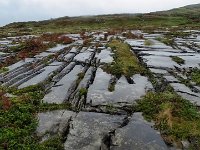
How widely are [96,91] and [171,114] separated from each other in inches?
202

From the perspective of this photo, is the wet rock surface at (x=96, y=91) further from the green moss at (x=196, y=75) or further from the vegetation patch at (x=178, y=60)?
the green moss at (x=196, y=75)

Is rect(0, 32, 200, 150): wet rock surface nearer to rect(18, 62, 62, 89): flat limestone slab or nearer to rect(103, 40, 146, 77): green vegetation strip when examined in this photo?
rect(18, 62, 62, 89): flat limestone slab

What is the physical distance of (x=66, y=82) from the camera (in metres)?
22.9

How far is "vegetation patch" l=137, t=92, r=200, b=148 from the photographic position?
1491 centimetres

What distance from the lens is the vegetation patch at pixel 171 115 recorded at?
14.9 m

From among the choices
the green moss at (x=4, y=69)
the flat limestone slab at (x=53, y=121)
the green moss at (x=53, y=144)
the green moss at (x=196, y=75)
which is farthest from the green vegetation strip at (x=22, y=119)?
the green moss at (x=196, y=75)

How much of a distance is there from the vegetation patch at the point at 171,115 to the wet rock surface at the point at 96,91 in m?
0.57

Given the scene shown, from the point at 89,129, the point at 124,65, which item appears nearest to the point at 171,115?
the point at 89,129

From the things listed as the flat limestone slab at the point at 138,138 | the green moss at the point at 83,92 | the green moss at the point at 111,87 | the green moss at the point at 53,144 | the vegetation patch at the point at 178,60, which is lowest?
the vegetation patch at the point at 178,60

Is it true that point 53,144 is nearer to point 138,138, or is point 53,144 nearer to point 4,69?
point 138,138

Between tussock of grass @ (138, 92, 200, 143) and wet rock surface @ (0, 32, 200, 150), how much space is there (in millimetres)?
586

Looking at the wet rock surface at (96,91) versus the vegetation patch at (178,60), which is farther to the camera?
the vegetation patch at (178,60)

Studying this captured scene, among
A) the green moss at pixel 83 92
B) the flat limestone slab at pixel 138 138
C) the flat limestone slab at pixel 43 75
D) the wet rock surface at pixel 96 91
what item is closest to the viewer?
the flat limestone slab at pixel 138 138

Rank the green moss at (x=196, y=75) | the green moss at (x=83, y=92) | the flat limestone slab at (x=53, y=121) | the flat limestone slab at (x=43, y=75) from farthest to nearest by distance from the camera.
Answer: the green moss at (x=196, y=75)
the flat limestone slab at (x=43, y=75)
the green moss at (x=83, y=92)
the flat limestone slab at (x=53, y=121)
